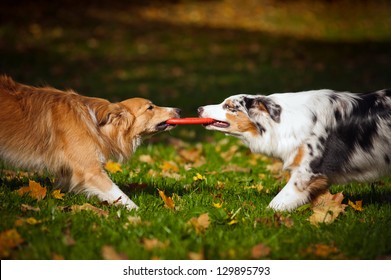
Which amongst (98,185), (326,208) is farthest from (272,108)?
(98,185)

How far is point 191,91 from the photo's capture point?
13.5 metres

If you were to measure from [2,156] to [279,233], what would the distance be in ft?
9.03

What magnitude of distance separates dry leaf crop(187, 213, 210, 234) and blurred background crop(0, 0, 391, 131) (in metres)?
6.36

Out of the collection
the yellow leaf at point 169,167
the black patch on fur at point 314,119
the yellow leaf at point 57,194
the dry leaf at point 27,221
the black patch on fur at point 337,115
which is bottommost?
the yellow leaf at point 169,167

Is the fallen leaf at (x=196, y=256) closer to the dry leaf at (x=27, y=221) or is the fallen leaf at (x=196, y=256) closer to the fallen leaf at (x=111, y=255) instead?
the fallen leaf at (x=111, y=255)

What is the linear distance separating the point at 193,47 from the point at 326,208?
15013 mm

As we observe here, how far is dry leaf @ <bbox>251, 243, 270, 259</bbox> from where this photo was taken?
380 centimetres

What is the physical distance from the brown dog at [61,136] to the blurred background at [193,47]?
551cm

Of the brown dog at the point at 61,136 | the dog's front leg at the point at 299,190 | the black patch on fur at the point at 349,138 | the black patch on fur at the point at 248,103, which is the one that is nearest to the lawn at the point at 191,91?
the dog's front leg at the point at 299,190

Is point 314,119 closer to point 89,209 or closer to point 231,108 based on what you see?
point 231,108

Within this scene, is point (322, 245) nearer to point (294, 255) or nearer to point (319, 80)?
point (294, 255)

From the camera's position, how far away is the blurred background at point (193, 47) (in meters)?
14.0

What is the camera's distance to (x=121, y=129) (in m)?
5.39

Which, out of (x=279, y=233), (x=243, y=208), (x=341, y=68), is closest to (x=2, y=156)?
(x=243, y=208)
